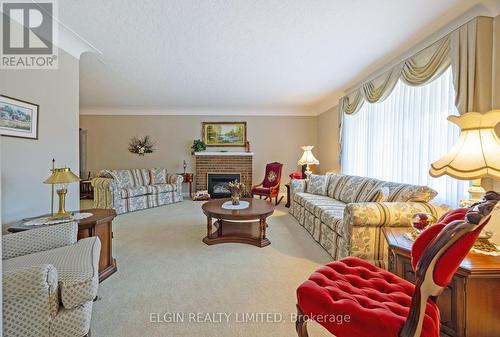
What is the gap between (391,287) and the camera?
1242 mm

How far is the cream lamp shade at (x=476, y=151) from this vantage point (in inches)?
56.7

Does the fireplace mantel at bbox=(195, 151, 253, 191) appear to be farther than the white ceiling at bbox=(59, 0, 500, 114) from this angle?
Yes

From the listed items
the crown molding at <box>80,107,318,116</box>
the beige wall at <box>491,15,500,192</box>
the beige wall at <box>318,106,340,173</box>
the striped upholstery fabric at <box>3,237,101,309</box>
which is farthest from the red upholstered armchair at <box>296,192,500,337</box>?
the crown molding at <box>80,107,318,116</box>

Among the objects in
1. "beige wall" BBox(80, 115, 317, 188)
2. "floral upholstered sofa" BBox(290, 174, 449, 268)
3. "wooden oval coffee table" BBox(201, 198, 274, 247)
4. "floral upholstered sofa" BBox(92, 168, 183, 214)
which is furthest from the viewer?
"beige wall" BBox(80, 115, 317, 188)

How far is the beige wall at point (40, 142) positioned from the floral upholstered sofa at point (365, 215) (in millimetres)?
3199

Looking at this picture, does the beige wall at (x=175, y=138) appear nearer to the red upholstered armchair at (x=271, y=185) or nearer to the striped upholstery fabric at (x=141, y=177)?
the red upholstered armchair at (x=271, y=185)

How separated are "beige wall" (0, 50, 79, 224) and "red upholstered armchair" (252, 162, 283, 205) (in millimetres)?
3565

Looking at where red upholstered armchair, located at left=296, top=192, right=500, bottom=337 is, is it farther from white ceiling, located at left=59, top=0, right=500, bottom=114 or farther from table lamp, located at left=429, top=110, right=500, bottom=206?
white ceiling, located at left=59, top=0, right=500, bottom=114

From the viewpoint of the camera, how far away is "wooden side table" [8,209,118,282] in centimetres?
210

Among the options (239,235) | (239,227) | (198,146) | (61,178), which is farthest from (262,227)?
(198,146)

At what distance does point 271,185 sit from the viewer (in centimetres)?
582

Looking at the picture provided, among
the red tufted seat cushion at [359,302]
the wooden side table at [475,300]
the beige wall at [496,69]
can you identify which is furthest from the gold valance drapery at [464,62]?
the red tufted seat cushion at [359,302]
